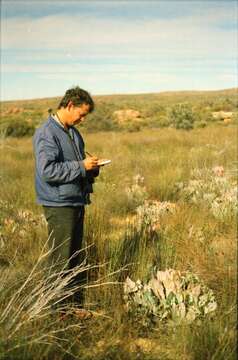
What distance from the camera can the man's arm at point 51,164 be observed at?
3.69 m

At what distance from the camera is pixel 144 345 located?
3.53 m

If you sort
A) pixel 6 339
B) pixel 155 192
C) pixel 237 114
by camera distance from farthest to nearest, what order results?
1. pixel 237 114
2. pixel 155 192
3. pixel 6 339

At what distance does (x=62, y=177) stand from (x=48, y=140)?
0.29 m

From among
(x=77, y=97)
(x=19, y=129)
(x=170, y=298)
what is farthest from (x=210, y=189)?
(x=19, y=129)

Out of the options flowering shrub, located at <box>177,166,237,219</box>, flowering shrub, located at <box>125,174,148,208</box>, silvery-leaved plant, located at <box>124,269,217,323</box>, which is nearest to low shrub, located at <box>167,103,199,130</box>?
flowering shrub, located at <box>177,166,237,219</box>

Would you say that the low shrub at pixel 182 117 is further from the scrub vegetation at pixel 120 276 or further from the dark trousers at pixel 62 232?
the dark trousers at pixel 62 232

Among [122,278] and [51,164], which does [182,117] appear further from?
[51,164]

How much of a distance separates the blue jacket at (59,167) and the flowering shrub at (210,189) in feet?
7.60

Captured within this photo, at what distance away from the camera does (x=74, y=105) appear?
3.89m

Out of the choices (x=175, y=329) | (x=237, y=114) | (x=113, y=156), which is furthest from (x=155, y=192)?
(x=175, y=329)

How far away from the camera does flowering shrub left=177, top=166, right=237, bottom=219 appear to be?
647 cm

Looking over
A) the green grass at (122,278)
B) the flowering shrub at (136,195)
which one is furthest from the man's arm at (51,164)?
the flowering shrub at (136,195)

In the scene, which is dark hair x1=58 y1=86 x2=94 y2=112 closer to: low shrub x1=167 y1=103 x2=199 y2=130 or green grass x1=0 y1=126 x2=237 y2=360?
green grass x1=0 y1=126 x2=237 y2=360

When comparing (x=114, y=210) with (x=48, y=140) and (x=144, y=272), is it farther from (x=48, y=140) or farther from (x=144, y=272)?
(x=48, y=140)
